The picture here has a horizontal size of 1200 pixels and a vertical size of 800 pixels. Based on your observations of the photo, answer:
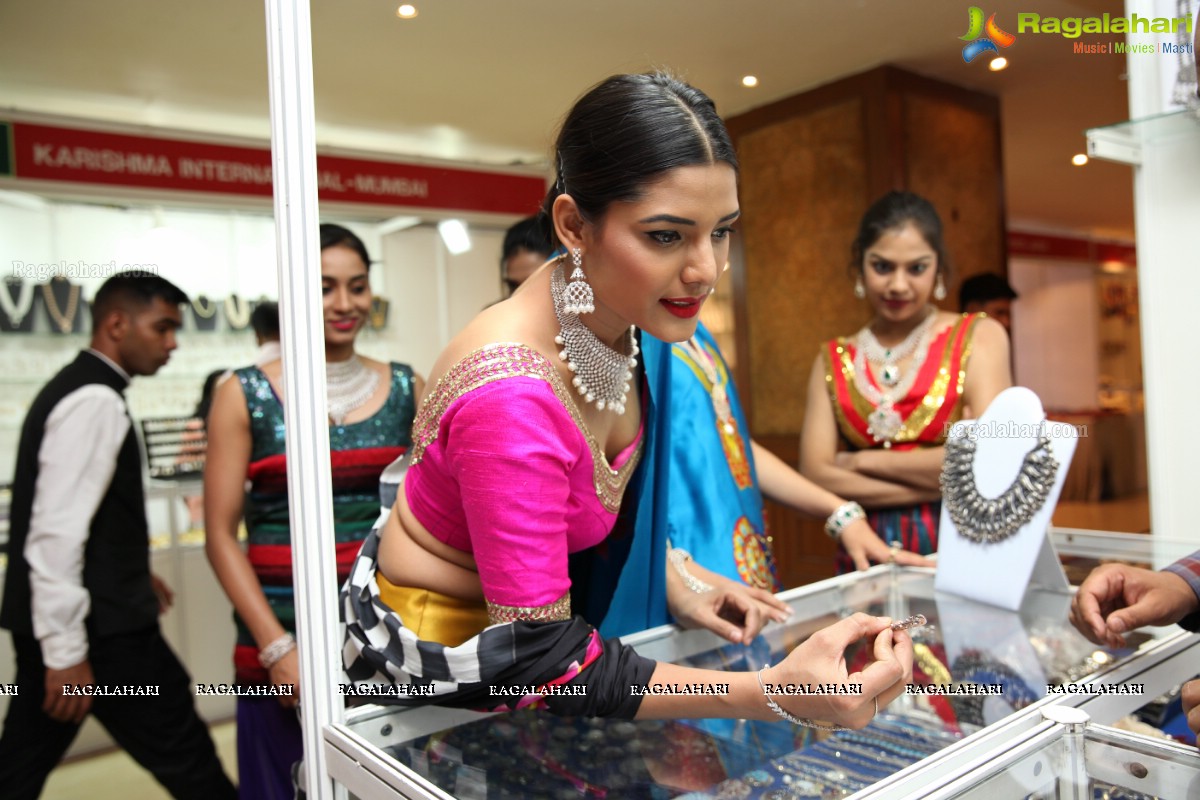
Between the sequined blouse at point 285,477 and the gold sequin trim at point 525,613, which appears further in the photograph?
the sequined blouse at point 285,477

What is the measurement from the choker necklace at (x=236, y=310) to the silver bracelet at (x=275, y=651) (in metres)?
1.81

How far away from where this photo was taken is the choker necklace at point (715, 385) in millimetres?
1361

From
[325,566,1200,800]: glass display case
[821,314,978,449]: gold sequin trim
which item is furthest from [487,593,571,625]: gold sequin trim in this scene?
[821,314,978,449]: gold sequin trim

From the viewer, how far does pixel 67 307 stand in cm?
290

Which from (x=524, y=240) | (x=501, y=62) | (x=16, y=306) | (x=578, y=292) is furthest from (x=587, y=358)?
(x=16, y=306)

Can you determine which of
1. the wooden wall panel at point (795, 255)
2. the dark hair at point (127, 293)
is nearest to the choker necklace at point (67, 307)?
the dark hair at point (127, 293)

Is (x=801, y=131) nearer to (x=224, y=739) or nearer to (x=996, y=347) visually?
(x=996, y=347)

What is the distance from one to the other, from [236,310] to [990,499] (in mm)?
2645

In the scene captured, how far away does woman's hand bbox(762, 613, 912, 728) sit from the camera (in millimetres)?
588

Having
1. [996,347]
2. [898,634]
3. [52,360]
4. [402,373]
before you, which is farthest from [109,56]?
[898,634]

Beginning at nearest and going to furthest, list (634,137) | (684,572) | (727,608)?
(634,137)
(727,608)
(684,572)

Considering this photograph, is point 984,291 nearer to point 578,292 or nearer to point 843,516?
point 843,516

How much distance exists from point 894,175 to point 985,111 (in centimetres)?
77

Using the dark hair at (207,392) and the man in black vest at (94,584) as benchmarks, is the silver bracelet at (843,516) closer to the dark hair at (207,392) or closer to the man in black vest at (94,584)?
the man in black vest at (94,584)
